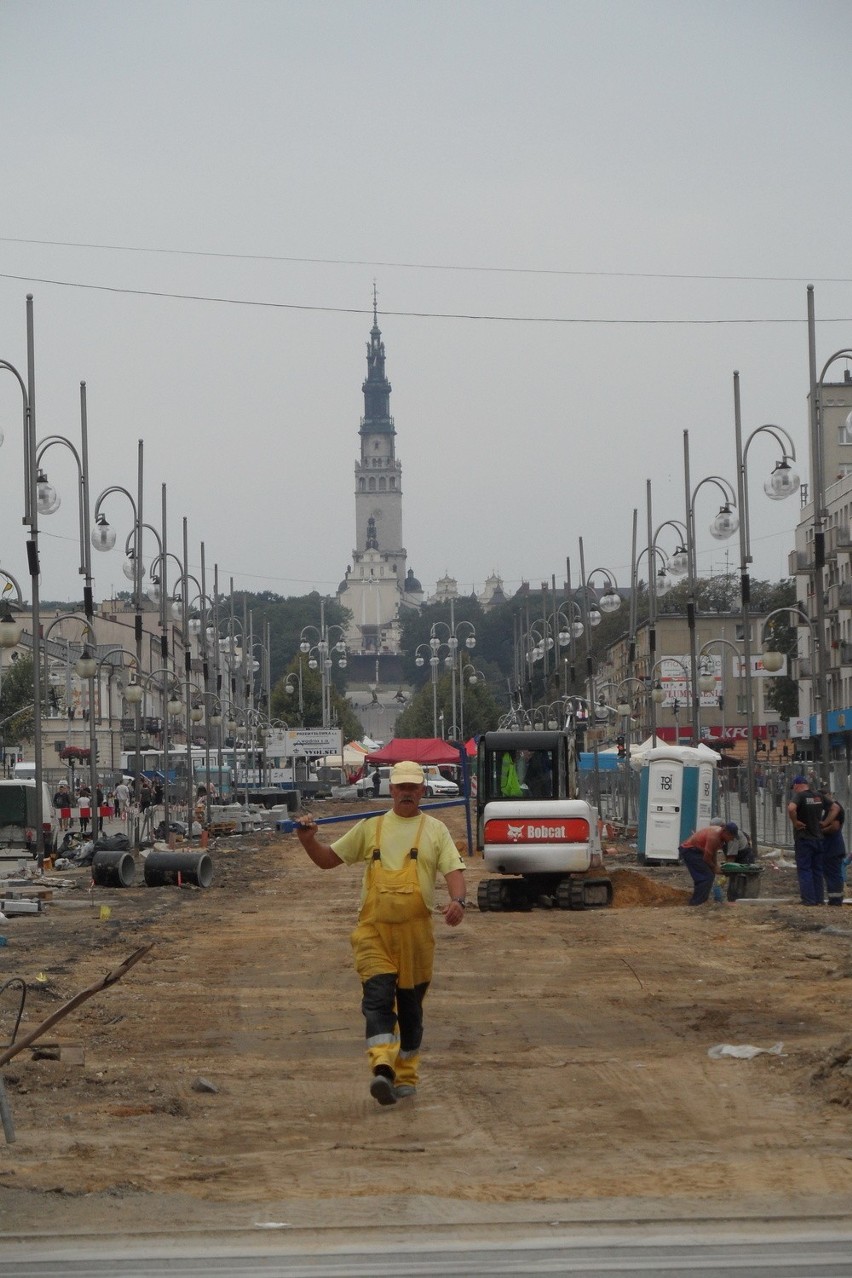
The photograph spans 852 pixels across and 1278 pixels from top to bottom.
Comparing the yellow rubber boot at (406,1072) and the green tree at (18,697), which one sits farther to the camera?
the green tree at (18,697)

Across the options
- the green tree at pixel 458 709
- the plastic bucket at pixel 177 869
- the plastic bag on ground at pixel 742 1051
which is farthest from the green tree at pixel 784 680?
the plastic bag on ground at pixel 742 1051

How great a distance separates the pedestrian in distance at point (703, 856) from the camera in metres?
26.4

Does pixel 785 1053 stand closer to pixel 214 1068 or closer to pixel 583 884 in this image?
pixel 214 1068

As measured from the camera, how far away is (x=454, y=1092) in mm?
10977

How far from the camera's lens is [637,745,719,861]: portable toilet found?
36.7 metres

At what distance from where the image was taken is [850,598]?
3027 inches

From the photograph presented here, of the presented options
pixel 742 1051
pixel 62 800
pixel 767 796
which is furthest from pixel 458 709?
pixel 742 1051

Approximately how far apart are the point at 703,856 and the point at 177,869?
1076 centimetres

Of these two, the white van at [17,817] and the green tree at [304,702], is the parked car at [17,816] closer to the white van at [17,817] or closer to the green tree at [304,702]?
the white van at [17,817]

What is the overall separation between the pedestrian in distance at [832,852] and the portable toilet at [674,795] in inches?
388

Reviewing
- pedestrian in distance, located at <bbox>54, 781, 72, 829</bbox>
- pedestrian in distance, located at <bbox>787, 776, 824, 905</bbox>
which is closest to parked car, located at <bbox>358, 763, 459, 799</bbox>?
pedestrian in distance, located at <bbox>54, 781, 72, 829</bbox>

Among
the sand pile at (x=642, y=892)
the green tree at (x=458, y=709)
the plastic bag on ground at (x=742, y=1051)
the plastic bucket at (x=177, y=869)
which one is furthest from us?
the green tree at (x=458, y=709)

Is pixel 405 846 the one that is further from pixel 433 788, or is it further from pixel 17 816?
pixel 433 788

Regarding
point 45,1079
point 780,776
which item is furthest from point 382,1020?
point 780,776
